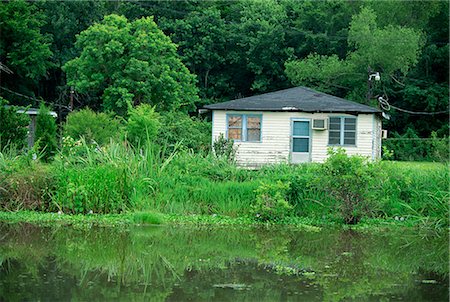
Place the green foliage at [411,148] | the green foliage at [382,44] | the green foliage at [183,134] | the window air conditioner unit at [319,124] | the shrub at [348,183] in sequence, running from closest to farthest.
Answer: the shrub at [348,183], the green foliage at [183,134], the window air conditioner unit at [319,124], the green foliage at [411,148], the green foliage at [382,44]

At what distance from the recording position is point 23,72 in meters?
48.2

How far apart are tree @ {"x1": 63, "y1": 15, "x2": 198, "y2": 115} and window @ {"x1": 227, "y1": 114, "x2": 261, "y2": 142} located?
11337 mm

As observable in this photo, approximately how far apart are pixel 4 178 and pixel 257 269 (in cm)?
723

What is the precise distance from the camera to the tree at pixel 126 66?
1585 inches

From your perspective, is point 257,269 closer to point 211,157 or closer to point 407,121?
point 211,157

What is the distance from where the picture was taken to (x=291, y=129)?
94.5 feet

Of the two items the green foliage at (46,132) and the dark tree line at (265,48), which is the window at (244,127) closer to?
the green foliage at (46,132)

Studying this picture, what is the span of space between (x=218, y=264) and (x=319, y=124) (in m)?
18.3

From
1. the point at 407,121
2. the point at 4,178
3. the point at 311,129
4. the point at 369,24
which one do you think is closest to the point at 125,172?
the point at 4,178

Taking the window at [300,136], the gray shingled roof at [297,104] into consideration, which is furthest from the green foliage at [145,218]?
the window at [300,136]

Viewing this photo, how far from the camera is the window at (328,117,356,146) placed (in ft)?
93.9

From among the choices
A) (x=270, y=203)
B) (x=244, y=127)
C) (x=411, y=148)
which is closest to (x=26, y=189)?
(x=270, y=203)

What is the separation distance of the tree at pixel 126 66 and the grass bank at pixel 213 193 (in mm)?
23958

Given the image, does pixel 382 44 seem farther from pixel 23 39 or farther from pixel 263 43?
pixel 23 39
